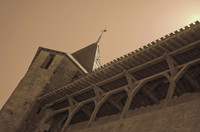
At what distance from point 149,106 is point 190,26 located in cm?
473

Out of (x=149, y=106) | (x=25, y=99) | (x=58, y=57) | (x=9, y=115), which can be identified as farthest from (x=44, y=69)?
(x=149, y=106)

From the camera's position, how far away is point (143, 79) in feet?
32.8

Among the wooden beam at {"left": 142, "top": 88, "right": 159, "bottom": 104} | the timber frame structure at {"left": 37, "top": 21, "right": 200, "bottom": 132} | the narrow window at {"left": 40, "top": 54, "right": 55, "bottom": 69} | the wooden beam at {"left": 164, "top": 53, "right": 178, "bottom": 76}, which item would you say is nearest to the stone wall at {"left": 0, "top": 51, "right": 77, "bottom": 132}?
the narrow window at {"left": 40, "top": 54, "right": 55, "bottom": 69}

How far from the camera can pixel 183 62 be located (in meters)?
9.49

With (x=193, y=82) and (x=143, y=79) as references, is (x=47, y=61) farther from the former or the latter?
(x=193, y=82)

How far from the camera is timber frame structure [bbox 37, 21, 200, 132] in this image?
8.75 m

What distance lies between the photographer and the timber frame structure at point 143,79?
8750mm

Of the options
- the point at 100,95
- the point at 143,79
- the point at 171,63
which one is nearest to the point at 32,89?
the point at 100,95

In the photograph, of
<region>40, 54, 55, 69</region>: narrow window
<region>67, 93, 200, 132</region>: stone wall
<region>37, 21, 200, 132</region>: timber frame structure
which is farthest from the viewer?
<region>40, 54, 55, 69</region>: narrow window

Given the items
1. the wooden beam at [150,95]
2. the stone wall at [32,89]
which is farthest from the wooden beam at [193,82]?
the stone wall at [32,89]

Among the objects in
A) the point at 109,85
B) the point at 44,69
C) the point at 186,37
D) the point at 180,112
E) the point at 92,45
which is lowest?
the point at 180,112

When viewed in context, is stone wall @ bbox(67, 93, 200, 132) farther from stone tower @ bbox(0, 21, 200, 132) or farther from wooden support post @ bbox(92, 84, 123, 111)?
wooden support post @ bbox(92, 84, 123, 111)

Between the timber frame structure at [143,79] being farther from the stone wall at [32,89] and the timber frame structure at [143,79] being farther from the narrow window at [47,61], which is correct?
the narrow window at [47,61]

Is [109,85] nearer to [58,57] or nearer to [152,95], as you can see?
[152,95]
